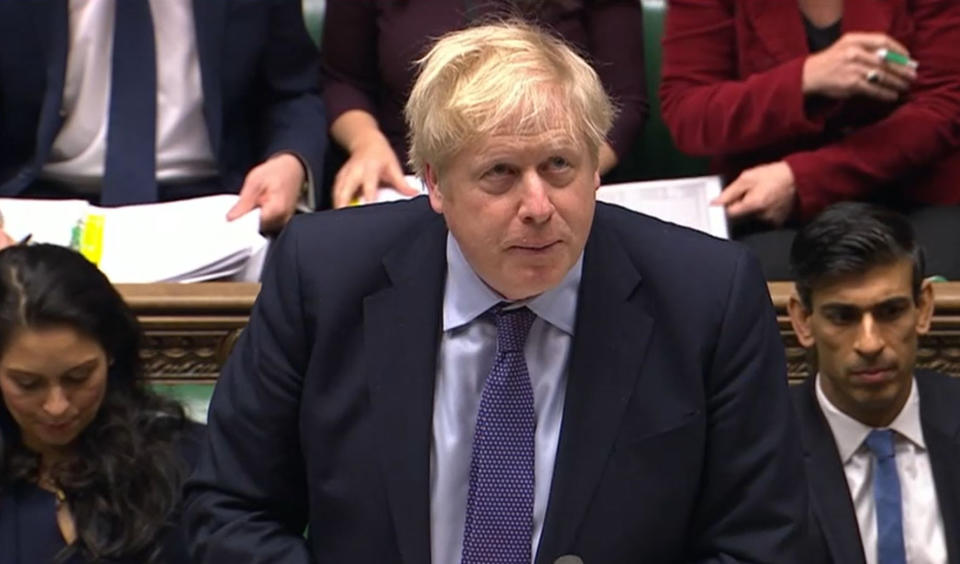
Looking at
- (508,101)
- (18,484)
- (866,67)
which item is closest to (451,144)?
(508,101)

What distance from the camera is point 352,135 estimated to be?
2400mm

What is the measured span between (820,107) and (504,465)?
1.12 meters

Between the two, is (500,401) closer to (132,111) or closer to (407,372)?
(407,372)

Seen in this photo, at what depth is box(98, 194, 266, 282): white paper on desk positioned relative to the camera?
6.86 feet

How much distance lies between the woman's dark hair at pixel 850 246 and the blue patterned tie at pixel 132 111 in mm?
863

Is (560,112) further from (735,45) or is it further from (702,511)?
(735,45)

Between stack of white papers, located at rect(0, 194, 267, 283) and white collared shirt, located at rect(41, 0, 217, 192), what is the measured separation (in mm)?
164

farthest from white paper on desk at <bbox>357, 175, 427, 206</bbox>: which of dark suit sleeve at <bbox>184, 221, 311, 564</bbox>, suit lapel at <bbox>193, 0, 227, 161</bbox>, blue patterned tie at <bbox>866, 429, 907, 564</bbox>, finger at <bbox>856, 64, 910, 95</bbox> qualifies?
dark suit sleeve at <bbox>184, 221, 311, 564</bbox>

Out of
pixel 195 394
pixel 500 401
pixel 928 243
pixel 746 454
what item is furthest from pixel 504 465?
pixel 928 243

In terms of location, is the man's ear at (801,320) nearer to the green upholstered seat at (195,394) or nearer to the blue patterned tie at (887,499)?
the blue patterned tie at (887,499)

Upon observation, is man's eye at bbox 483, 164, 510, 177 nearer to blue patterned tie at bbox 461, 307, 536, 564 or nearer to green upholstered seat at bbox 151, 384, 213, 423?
blue patterned tie at bbox 461, 307, 536, 564

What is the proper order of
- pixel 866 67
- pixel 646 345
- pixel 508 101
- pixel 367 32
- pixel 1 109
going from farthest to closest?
pixel 367 32 → pixel 1 109 → pixel 866 67 → pixel 646 345 → pixel 508 101

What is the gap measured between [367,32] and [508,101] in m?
1.32

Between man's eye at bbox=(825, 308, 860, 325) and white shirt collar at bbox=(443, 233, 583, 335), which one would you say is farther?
man's eye at bbox=(825, 308, 860, 325)
